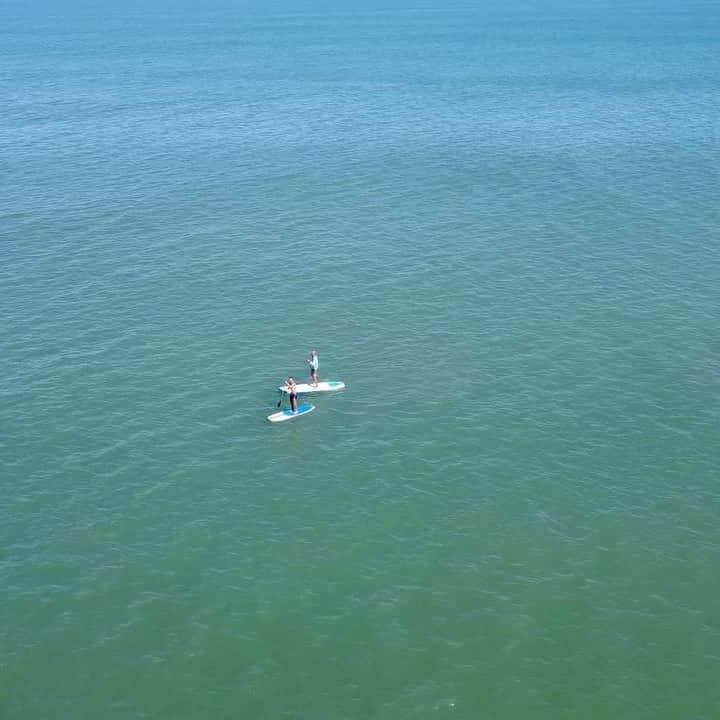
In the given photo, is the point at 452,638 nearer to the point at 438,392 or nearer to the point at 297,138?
the point at 438,392

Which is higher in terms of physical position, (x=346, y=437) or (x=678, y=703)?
(x=346, y=437)

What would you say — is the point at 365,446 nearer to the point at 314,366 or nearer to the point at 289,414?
the point at 289,414

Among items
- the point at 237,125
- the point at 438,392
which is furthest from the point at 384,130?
the point at 438,392

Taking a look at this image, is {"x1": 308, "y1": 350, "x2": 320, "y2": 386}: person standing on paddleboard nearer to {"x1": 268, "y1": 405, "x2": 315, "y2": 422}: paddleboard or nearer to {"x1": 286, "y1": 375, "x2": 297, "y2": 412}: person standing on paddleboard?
{"x1": 286, "y1": 375, "x2": 297, "y2": 412}: person standing on paddleboard

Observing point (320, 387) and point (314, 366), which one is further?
point (320, 387)

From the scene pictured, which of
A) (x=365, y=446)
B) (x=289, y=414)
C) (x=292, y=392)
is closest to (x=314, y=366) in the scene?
(x=292, y=392)

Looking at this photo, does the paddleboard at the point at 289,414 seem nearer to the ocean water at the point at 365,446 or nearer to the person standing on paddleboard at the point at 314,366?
the ocean water at the point at 365,446
